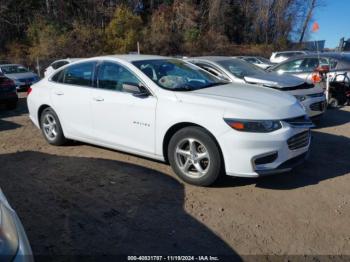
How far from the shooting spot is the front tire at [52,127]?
21.0 ft

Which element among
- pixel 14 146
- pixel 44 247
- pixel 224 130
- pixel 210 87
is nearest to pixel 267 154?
pixel 224 130

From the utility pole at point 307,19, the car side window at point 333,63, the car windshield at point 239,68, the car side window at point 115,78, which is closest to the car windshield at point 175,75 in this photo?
the car side window at point 115,78

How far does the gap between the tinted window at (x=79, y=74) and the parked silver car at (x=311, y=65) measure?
5871mm

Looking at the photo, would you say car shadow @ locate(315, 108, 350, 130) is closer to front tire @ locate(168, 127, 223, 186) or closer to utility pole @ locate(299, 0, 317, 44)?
front tire @ locate(168, 127, 223, 186)

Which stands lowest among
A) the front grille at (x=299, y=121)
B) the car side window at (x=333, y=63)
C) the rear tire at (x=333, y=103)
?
the rear tire at (x=333, y=103)

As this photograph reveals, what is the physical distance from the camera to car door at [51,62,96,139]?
5762 millimetres

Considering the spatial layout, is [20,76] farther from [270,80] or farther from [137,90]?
[137,90]

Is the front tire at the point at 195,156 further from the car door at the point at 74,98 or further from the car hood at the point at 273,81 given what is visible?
the car hood at the point at 273,81

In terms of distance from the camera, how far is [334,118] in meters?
8.75

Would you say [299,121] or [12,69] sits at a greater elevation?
[299,121]

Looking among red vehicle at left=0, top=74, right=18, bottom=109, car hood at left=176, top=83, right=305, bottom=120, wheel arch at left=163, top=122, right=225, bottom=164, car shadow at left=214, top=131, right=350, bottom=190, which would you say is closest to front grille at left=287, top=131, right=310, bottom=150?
car hood at left=176, top=83, right=305, bottom=120

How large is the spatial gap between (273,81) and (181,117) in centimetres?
387

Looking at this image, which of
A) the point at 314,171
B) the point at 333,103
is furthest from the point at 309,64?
the point at 314,171

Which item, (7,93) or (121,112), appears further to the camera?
(7,93)
